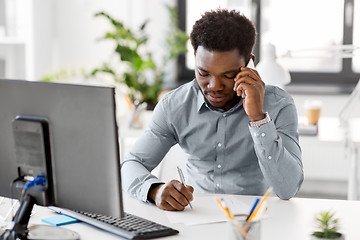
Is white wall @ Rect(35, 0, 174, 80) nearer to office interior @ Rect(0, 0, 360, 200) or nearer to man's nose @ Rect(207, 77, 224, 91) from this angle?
office interior @ Rect(0, 0, 360, 200)

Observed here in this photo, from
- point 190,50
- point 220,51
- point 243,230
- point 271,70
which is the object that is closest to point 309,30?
point 190,50

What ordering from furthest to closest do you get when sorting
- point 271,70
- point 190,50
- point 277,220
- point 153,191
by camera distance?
point 190,50, point 271,70, point 153,191, point 277,220

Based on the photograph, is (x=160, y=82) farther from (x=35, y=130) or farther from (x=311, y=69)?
(x=35, y=130)

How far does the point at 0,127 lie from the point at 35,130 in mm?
127

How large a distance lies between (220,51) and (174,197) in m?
0.46

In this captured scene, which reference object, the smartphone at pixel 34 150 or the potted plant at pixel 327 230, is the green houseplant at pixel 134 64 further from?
the potted plant at pixel 327 230

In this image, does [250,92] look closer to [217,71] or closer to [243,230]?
[217,71]

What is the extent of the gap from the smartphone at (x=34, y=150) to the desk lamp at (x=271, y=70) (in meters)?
1.45

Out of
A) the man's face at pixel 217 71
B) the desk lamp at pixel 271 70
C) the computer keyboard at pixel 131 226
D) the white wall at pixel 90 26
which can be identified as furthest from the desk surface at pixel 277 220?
the white wall at pixel 90 26

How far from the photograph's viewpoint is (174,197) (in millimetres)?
1571

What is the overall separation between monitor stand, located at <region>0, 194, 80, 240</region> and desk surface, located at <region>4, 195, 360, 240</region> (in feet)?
0.15

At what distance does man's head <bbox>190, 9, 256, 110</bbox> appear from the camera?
1744 millimetres

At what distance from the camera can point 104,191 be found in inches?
48.3

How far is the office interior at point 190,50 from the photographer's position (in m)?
4.10
